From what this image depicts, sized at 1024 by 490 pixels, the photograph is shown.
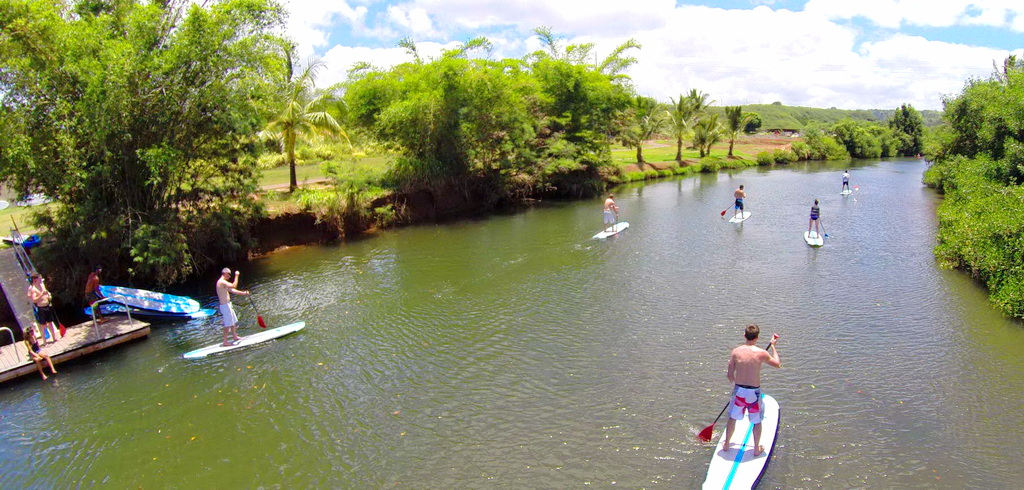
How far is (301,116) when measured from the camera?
29.9 metres

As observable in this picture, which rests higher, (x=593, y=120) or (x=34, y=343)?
(x=593, y=120)

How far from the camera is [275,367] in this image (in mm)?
14219

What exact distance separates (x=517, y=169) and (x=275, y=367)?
27.9 m

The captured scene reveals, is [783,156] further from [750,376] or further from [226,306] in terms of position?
[226,306]

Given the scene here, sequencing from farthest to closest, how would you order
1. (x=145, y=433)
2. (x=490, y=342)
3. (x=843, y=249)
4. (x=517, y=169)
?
(x=517, y=169) < (x=843, y=249) < (x=490, y=342) < (x=145, y=433)

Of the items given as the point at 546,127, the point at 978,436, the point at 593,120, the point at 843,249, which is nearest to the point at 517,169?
the point at 546,127

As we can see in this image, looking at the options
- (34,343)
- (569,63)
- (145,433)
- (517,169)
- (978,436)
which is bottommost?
(978,436)

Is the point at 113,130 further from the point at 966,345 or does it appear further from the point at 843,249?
the point at 843,249

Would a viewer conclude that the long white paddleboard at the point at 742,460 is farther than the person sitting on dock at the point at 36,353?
No

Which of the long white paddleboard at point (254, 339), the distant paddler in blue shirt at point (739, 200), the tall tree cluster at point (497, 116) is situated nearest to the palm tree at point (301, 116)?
the tall tree cluster at point (497, 116)

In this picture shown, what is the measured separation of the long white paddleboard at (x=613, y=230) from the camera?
91.3ft

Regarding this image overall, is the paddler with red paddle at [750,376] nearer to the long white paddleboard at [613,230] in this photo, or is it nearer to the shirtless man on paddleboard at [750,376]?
the shirtless man on paddleboard at [750,376]

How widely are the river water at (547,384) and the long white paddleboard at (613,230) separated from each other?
4.65 meters

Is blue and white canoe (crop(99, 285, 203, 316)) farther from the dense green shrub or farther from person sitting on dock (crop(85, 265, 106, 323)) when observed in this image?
the dense green shrub
